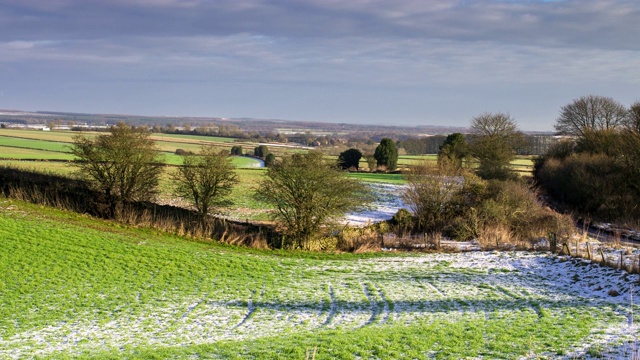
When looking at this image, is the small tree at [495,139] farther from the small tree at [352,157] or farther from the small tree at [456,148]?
the small tree at [352,157]

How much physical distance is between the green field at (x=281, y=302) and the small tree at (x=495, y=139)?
32512mm

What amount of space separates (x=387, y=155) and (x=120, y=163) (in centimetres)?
4685

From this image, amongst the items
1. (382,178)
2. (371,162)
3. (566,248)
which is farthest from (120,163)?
(371,162)

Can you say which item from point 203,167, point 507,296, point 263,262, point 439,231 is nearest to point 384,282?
point 507,296

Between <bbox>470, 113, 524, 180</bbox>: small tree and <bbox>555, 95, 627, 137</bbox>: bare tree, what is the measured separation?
9967 mm

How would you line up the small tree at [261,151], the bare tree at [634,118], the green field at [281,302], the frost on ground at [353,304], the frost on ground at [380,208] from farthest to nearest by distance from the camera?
1. the small tree at [261,151]
2. the bare tree at [634,118]
3. the frost on ground at [380,208]
4. the frost on ground at [353,304]
5. the green field at [281,302]

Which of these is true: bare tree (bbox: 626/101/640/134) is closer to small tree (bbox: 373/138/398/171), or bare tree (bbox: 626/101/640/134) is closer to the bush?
the bush

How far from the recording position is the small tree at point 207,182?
33656 mm

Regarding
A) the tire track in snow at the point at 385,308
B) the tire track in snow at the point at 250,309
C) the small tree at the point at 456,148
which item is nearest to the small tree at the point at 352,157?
the small tree at the point at 456,148

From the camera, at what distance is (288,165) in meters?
29.5

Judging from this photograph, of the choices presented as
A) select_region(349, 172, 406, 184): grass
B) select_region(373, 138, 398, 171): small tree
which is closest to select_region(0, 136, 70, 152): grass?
select_region(349, 172, 406, 184): grass

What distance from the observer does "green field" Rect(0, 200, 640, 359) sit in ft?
36.5

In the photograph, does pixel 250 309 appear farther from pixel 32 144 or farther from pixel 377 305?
pixel 32 144

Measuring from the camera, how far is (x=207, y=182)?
1329 inches
